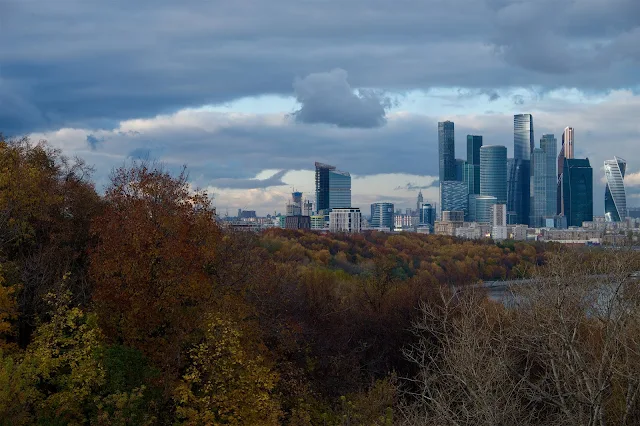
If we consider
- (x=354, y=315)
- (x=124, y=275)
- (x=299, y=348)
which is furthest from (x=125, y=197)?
(x=354, y=315)

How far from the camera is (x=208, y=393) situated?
89.1 ft

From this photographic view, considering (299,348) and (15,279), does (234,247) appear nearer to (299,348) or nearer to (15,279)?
(299,348)

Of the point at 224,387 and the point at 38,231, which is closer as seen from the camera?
the point at 224,387

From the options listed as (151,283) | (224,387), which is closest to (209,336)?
(224,387)

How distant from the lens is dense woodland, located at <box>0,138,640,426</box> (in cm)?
2344

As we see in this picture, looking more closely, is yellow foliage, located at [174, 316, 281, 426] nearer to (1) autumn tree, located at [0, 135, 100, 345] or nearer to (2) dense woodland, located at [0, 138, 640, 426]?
(2) dense woodland, located at [0, 138, 640, 426]

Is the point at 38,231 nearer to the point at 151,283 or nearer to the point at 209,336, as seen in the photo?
the point at 151,283

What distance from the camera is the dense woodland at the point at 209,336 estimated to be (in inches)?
923

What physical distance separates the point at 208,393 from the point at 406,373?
15269 millimetres

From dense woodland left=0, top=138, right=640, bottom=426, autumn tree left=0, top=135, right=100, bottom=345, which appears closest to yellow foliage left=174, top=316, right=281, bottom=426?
dense woodland left=0, top=138, right=640, bottom=426

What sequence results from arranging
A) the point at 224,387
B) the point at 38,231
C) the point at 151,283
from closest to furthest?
the point at 224,387 → the point at 151,283 → the point at 38,231

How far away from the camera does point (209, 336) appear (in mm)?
26891

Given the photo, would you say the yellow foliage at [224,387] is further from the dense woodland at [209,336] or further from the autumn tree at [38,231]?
the autumn tree at [38,231]

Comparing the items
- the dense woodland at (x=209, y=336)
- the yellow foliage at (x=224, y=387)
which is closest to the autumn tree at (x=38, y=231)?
the dense woodland at (x=209, y=336)
